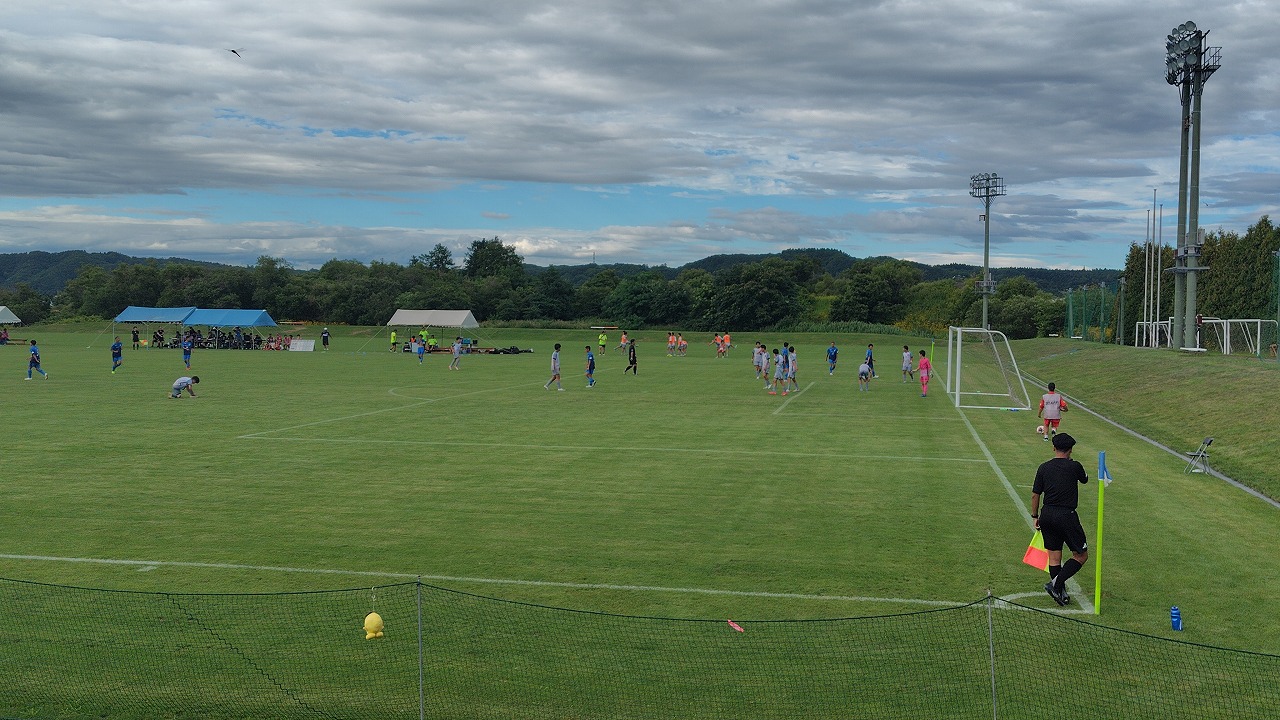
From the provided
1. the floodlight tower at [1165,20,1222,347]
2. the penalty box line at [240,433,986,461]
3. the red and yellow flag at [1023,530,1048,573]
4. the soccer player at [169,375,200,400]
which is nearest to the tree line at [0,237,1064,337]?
the floodlight tower at [1165,20,1222,347]

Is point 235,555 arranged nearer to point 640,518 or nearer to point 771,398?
point 640,518

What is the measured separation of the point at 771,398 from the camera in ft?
111

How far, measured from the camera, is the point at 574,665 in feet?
27.6

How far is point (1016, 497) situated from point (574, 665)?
393 inches

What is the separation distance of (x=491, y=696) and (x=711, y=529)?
6.13 meters

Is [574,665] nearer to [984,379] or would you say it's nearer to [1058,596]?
[1058,596]

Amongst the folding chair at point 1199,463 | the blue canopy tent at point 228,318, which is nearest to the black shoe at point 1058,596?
the folding chair at point 1199,463

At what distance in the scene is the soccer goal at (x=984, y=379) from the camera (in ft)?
102

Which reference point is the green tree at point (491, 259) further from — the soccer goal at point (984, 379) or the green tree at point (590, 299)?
the soccer goal at point (984, 379)

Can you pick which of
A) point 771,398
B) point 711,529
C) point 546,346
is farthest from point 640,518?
point 546,346

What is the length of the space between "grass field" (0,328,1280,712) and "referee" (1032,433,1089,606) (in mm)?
323

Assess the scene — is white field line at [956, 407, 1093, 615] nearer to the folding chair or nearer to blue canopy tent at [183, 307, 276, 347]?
the folding chair

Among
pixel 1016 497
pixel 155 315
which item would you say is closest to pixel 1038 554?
pixel 1016 497

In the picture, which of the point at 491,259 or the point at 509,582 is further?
the point at 491,259
